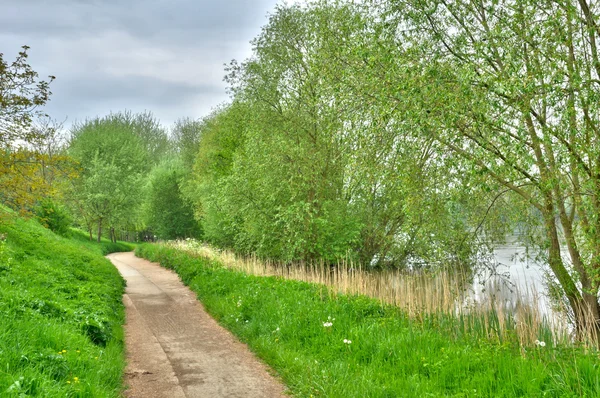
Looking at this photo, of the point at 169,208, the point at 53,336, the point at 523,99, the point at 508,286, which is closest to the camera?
the point at 53,336

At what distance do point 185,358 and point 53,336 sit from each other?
93.8 inches

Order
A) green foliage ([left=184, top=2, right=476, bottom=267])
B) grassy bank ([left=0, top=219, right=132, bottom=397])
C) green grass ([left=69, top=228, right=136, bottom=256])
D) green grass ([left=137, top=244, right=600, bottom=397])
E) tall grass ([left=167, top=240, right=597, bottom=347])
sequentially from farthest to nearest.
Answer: green grass ([left=69, top=228, right=136, bottom=256]) → green foliage ([left=184, top=2, right=476, bottom=267]) → tall grass ([left=167, top=240, right=597, bottom=347]) → green grass ([left=137, top=244, right=600, bottom=397]) → grassy bank ([left=0, top=219, right=132, bottom=397])

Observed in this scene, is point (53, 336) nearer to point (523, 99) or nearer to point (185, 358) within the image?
point (185, 358)

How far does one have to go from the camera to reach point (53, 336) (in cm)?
562

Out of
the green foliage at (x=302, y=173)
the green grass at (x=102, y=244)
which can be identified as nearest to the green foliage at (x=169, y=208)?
the green grass at (x=102, y=244)

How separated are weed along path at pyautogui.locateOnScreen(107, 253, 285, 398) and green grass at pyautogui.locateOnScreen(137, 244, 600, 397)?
36 centimetres

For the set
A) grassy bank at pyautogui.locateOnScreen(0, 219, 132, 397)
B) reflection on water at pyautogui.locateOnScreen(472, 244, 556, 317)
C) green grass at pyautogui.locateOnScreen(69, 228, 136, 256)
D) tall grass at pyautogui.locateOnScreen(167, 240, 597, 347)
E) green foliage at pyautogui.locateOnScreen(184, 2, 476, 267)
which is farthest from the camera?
green grass at pyautogui.locateOnScreen(69, 228, 136, 256)

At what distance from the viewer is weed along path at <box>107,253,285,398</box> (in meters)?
6.03

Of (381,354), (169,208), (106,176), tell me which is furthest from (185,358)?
(106,176)

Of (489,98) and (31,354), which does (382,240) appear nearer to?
(489,98)

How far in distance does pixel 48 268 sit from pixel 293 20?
13305 millimetres

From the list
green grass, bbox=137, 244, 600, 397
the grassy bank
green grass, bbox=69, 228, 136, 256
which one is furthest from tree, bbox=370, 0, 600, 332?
green grass, bbox=69, 228, 136, 256

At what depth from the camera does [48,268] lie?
33.6ft

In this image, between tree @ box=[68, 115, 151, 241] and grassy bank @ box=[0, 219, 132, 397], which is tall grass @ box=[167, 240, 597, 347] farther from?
tree @ box=[68, 115, 151, 241]
